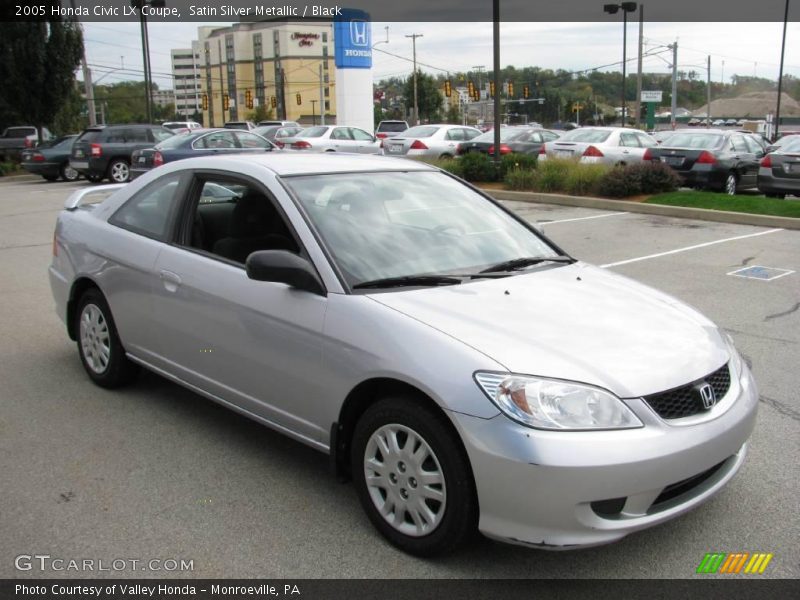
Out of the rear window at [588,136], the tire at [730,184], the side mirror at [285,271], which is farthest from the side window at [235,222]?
the rear window at [588,136]

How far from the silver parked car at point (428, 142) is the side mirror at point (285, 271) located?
19.7 m

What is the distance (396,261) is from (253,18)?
144244mm

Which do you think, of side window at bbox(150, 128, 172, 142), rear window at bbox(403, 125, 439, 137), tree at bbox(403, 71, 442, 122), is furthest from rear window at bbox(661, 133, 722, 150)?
tree at bbox(403, 71, 442, 122)

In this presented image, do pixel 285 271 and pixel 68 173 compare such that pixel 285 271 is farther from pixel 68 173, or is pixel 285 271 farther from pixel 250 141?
pixel 68 173

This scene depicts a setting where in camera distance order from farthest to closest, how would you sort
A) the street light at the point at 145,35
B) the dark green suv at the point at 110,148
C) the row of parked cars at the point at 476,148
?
the street light at the point at 145,35, the dark green suv at the point at 110,148, the row of parked cars at the point at 476,148

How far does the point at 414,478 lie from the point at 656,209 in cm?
1261

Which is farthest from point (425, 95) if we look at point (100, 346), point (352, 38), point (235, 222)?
point (235, 222)

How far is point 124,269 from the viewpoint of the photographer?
491 centimetres

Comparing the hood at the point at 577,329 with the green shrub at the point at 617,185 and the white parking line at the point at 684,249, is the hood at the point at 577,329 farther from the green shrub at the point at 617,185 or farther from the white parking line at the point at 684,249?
the green shrub at the point at 617,185

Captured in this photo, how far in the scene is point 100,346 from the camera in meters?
5.29

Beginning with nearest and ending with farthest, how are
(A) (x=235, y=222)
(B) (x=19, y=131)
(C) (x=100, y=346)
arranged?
(A) (x=235, y=222) → (C) (x=100, y=346) → (B) (x=19, y=131)

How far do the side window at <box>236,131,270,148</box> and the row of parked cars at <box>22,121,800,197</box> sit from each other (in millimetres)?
25

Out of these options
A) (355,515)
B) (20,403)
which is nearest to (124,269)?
(20,403)

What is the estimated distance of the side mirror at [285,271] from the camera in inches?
143
